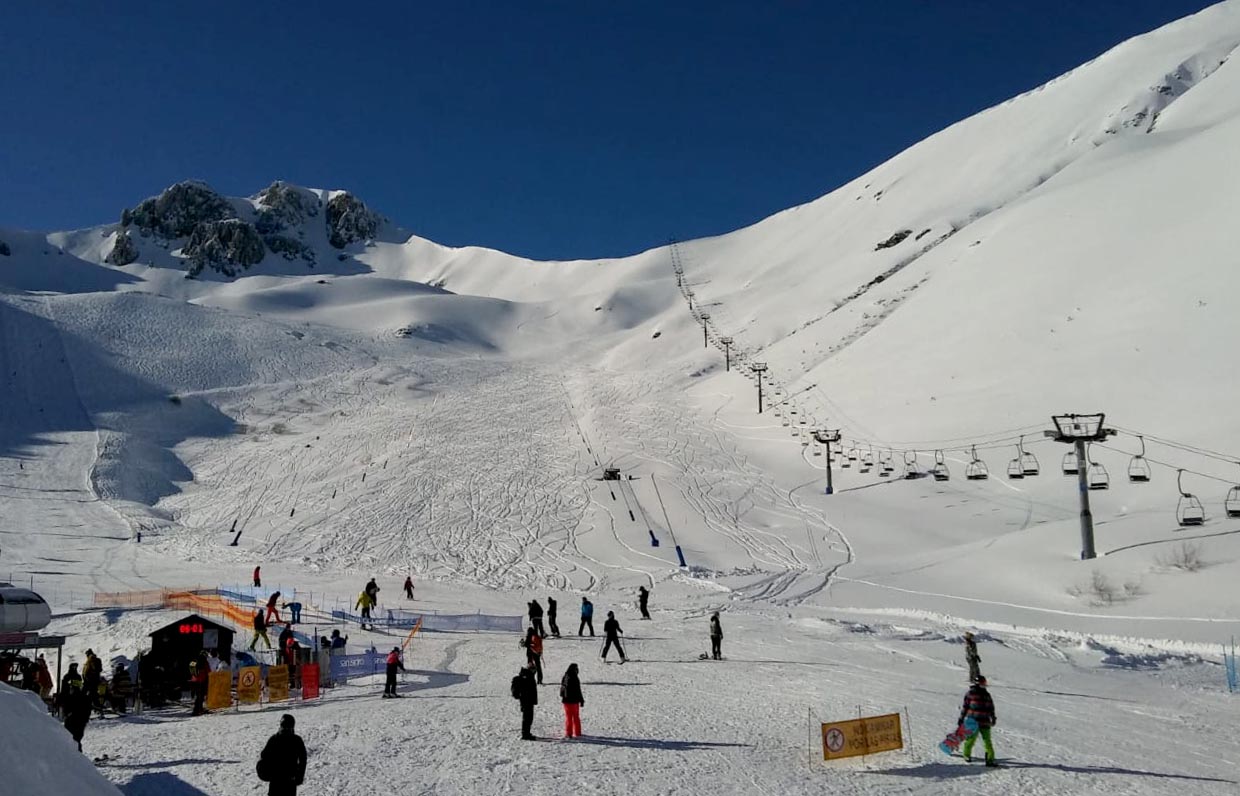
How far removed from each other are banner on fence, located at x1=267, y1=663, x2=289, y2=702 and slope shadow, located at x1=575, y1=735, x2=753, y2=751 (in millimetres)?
7380

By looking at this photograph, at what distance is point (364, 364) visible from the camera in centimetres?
10088

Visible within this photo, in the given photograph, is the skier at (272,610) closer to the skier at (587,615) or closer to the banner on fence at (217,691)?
the banner on fence at (217,691)

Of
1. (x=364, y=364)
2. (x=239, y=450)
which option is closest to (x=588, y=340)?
(x=364, y=364)

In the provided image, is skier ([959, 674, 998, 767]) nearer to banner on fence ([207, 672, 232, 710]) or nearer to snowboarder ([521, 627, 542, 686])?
snowboarder ([521, 627, 542, 686])

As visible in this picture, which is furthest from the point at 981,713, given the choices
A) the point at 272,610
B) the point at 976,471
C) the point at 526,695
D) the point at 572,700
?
the point at 976,471

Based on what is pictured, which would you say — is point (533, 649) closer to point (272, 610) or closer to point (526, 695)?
point (526, 695)

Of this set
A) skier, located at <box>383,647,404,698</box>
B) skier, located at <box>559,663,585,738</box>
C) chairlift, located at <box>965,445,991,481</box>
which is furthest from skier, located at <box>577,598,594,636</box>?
chairlift, located at <box>965,445,991,481</box>

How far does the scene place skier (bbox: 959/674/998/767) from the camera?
1208cm

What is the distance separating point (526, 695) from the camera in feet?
43.5

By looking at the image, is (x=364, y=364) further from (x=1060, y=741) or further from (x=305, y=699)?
(x=1060, y=741)

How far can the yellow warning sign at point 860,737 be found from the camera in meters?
12.3

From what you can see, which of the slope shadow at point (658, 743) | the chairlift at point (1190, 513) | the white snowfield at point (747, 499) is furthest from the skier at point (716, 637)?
the chairlift at point (1190, 513)

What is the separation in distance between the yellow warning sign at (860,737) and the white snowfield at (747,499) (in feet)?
1.18

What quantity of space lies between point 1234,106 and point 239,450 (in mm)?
100215
